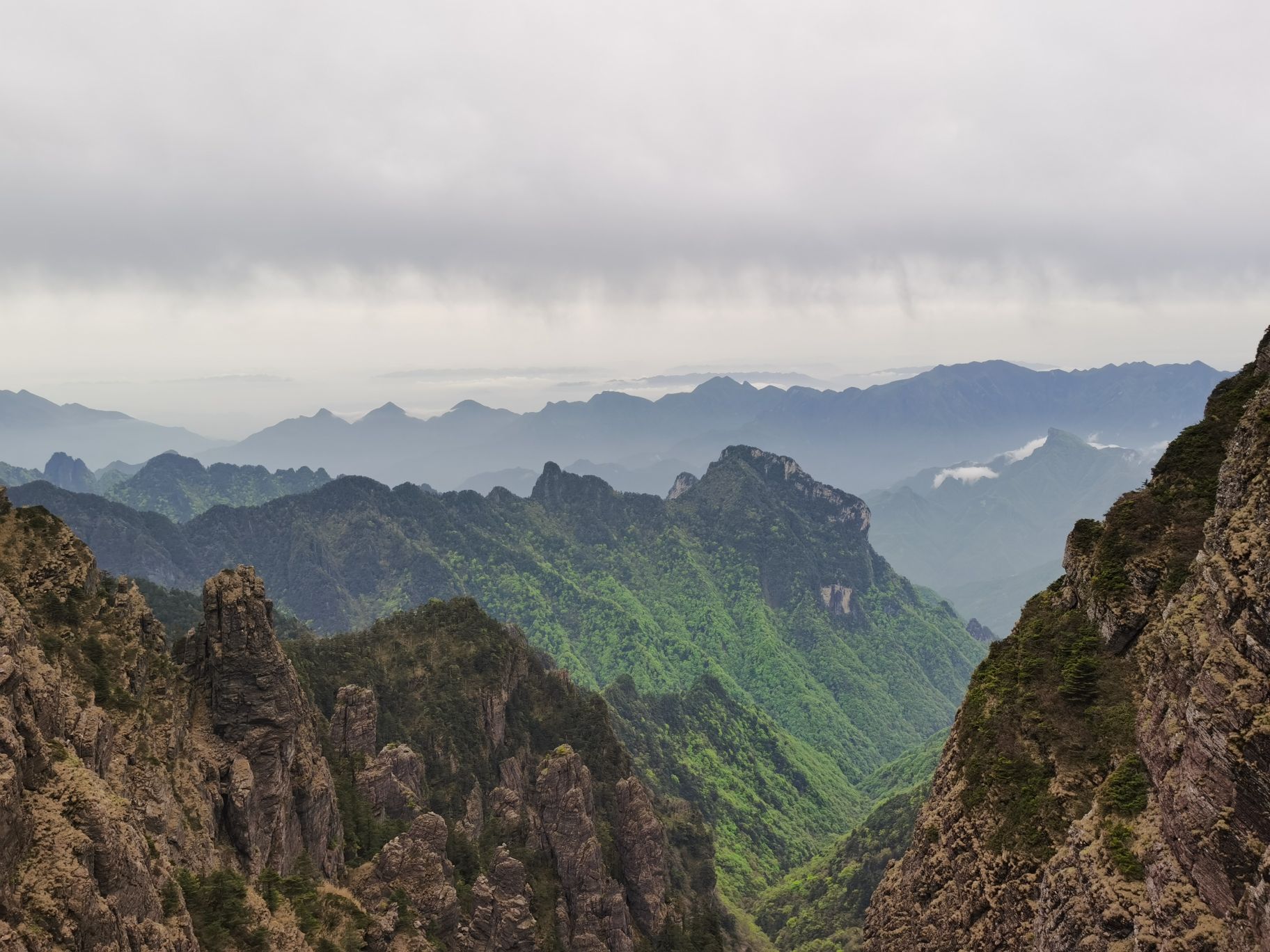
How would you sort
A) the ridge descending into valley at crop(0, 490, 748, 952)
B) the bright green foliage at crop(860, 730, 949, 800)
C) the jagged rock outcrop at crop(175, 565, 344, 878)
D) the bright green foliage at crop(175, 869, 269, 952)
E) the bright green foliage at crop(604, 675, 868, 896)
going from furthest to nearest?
the bright green foliage at crop(860, 730, 949, 800) → the bright green foliage at crop(604, 675, 868, 896) → the jagged rock outcrop at crop(175, 565, 344, 878) → the bright green foliage at crop(175, 869, 269, 952) → the ridge descending into valley at crop(0, 490, 748, 952)

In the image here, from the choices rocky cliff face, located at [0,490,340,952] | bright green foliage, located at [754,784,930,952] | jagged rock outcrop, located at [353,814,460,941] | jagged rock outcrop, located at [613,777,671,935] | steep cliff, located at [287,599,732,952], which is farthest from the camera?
bright green foliage, located at [754,784,930,952]

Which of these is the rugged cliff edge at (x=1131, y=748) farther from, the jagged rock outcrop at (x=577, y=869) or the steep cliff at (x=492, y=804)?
the steep cliff at (x=492, y=804)

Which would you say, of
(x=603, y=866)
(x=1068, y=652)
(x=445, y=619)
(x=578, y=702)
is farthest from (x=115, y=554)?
(x=1068, y=652)

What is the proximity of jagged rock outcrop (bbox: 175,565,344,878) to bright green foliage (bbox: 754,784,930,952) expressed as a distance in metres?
63.0

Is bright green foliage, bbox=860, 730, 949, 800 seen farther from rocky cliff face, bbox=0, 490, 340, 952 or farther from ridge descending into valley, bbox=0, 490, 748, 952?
rocky cliff face, bbox=0, 490, 340, 952

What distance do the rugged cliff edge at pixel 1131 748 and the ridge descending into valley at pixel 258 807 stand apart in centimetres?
2317

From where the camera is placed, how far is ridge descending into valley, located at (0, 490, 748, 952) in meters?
20.0

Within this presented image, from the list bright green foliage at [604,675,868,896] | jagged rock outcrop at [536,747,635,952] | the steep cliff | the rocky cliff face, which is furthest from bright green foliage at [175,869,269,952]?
bright green foliage at [604,675,868,896]

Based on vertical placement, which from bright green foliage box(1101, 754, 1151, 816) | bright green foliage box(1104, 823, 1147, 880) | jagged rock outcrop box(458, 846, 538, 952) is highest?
bright green foliage box(1101, 754, 1151, 816)

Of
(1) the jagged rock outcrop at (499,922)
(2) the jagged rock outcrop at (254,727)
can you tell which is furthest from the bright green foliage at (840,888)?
(2) the jagged rock outcrop at (254,727)

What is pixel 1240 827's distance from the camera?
17.4 meters

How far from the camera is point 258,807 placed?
36812 mm

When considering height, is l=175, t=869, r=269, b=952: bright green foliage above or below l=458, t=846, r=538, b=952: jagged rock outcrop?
above

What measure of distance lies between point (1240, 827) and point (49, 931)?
2710 centimetres
